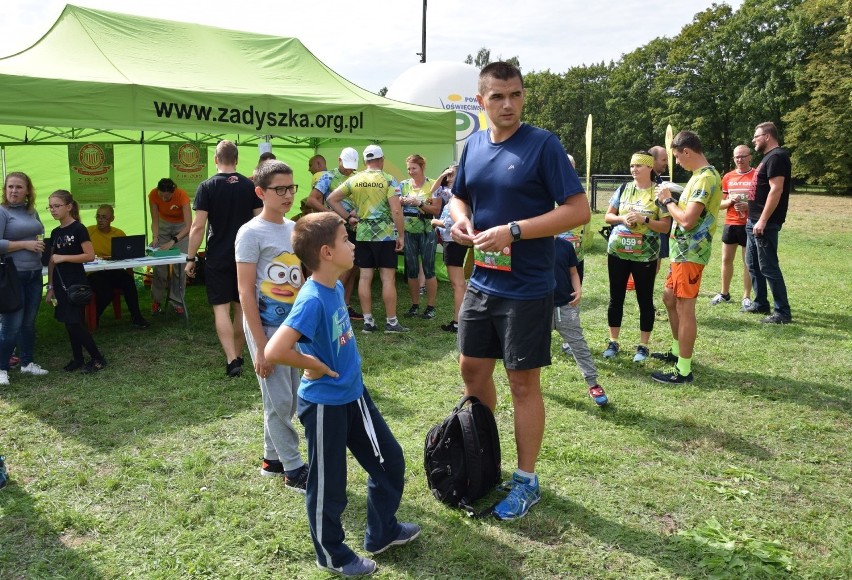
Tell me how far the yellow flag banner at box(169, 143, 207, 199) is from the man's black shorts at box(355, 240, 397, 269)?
397cm

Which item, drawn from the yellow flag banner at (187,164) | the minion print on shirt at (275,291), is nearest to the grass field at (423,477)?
the minion print on shirt at (275,291)

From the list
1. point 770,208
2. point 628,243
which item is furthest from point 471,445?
point 770,208

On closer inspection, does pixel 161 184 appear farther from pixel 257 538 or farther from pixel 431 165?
pixel 257 538

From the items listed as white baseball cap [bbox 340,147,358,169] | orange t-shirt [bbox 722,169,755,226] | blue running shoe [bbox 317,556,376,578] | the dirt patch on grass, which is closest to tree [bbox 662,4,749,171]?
the dirt patch on grass

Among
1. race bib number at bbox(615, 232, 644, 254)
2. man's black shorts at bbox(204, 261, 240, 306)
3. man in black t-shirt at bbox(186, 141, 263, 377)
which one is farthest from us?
race bib number at bbox(615, 232, 644, 254)

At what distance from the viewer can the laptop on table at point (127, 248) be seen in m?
6.18

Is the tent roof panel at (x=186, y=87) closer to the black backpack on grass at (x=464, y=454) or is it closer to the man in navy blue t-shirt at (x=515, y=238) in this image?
the man in navy blue t-shirt at (x=515, y=238)

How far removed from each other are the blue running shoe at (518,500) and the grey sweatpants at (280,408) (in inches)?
41.0

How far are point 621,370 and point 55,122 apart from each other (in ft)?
16.5

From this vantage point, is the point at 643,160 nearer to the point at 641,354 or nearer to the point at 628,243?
the point at 628,243

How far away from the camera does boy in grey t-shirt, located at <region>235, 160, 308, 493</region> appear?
3.09m

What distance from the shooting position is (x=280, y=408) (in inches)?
123

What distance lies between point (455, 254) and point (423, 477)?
328 cm

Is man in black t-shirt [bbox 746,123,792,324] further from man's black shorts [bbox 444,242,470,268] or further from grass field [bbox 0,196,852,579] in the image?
man's black shorts [bbox 444,242,470,268]
